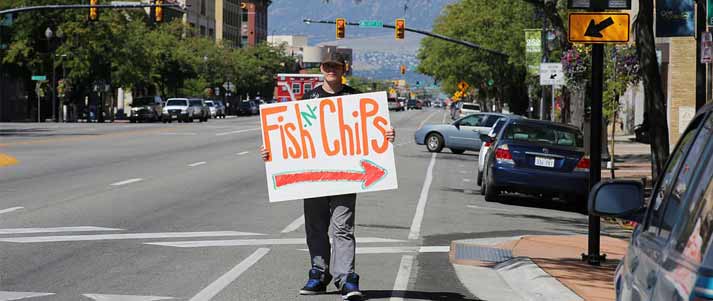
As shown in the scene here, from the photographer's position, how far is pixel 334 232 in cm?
985

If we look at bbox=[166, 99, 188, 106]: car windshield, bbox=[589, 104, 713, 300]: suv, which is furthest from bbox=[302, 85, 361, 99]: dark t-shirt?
bbox=[166, 99, 188, 106]: car windshield

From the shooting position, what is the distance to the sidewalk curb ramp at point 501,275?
10656mm

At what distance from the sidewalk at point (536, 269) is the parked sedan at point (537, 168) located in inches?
248

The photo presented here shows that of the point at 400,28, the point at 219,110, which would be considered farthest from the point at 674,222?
the point at 219,110

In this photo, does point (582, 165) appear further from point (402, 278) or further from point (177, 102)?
point (177, 102)

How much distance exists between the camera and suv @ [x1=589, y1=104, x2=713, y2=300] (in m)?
3.62

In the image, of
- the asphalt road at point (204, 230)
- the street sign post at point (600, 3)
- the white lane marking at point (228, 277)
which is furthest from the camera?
Result: the street sign post at point (600, 3)

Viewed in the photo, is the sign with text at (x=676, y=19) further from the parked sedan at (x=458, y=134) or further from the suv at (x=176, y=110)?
the suv at (x=176, y=110)

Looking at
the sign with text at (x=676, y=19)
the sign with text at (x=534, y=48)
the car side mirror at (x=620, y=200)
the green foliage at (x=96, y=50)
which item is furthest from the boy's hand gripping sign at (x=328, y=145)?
the green foliage at (x=96, y=50)

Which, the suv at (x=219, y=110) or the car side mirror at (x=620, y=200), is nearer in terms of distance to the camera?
the car side mirror at (x=620, y=200)

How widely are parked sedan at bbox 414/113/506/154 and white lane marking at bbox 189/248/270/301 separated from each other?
29.7 metres

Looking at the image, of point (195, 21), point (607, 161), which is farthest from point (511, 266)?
point (195, 21)

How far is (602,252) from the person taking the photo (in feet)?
45.6

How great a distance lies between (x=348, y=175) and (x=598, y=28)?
357 cm
